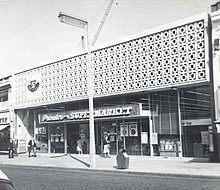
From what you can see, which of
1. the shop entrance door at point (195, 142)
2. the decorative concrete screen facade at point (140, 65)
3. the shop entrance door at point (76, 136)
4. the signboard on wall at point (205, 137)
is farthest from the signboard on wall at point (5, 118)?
the signboard on wall at point (205, 137)

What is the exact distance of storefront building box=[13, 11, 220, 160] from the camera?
21672 millimetres

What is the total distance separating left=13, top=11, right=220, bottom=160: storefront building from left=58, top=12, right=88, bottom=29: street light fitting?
17.2 ft

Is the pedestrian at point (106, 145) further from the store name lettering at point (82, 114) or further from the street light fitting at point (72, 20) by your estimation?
the street light fitting at point (72, 20)

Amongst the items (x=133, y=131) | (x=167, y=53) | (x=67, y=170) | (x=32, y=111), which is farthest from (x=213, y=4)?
(x=32, y=111)

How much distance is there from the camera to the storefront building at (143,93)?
21672mm

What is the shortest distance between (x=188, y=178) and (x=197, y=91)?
342 inches

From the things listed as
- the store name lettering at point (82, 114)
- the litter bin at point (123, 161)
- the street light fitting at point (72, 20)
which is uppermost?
the street light fitting at point (72, 20)

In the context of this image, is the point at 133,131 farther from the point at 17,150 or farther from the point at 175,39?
the point at 17,150

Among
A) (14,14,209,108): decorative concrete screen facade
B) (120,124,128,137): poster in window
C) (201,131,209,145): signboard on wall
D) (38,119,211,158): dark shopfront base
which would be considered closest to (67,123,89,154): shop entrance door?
(38,119,211,158): dark shopfront base

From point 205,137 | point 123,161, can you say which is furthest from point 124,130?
point 123,161

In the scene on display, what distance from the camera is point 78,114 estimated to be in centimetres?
2883

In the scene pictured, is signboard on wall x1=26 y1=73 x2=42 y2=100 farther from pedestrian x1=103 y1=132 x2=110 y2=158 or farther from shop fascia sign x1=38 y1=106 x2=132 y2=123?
pedestrian x1=103 y1=132 x2=110 y2=158

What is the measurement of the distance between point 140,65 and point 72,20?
6423 mm

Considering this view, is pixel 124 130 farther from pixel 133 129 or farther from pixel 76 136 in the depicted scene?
pixel 76 136
